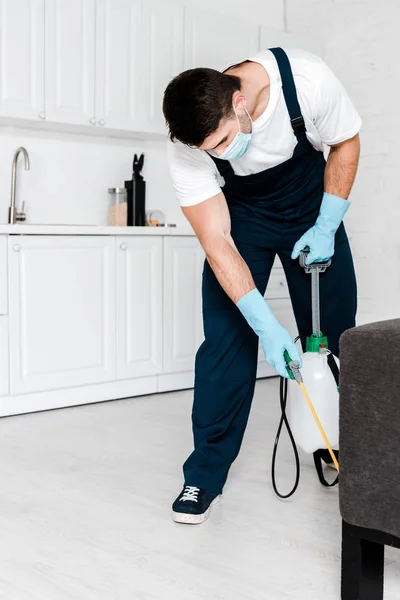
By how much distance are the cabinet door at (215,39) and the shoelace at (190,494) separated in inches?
96.5

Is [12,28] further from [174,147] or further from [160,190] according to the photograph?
[174,147]

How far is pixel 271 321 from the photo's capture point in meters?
1.87

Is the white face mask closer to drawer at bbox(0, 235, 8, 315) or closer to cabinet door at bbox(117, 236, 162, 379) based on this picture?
drawer at bbox(0, 235, 8, 315)

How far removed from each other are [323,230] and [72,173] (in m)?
2.17

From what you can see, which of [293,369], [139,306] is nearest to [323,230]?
[293,369]

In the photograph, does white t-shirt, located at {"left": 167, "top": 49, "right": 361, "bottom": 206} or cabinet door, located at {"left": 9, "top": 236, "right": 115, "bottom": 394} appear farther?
cabinet door, located at {"left": 9, "top": 236, "right": 115, "bottom": 394}

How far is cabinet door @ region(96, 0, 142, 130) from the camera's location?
140 inches

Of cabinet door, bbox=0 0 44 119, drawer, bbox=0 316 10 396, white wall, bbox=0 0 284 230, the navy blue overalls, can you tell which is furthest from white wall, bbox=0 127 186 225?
the navy blue overalls

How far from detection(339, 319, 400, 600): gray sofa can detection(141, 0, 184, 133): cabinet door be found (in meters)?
2.65

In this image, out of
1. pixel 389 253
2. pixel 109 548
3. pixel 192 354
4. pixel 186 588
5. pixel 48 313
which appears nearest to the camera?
pixel 186 588

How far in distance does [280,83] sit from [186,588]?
3.80 feet

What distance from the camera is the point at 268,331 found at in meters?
1.86

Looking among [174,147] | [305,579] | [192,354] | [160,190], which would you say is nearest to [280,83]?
[174,147]

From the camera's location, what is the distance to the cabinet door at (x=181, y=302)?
12.1 ft
